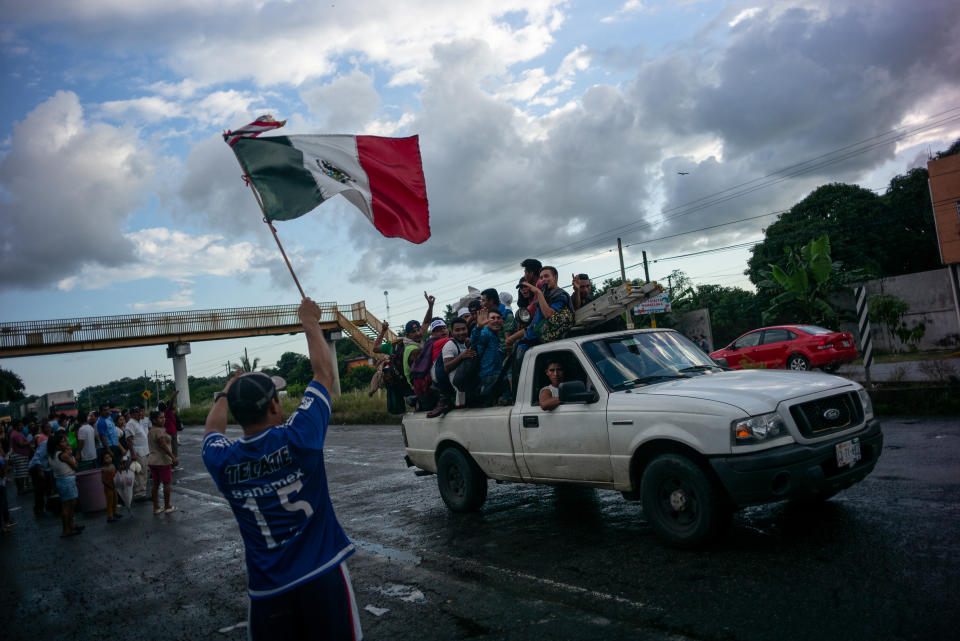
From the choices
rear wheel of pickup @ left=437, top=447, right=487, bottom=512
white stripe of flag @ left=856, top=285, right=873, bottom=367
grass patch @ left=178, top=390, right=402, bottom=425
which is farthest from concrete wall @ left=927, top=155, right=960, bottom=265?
rear wheel of pickup @ left=437, top=447, right=487, bottom=512

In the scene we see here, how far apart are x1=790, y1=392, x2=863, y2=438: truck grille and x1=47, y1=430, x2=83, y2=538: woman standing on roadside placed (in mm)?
10745

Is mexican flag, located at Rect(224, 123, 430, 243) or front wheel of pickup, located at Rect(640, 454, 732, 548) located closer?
front wheel of pickup, located at Rect(640, 454, 732, 548)

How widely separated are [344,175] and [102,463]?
11.6 m

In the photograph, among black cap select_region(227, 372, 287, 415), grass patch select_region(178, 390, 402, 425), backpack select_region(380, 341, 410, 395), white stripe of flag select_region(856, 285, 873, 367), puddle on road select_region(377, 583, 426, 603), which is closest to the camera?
black cap select_region(227, 372, 287, 415)

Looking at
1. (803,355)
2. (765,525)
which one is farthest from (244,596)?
(803,355)

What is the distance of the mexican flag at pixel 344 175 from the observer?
5508mm

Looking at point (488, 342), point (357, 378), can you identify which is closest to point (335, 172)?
point (488, 342)

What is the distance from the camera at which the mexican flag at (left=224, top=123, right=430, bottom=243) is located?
5508 mm

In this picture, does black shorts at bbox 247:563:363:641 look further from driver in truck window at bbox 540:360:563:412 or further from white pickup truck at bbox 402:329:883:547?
driver in truck window at bbox 540:360:563:412

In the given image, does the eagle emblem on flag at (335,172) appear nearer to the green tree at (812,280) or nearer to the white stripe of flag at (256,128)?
the white stripe of flag at (256,128)

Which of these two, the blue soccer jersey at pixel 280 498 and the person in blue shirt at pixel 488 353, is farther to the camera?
the person in blue shirt at pixel 488 353

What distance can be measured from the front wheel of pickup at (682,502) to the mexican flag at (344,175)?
320cm

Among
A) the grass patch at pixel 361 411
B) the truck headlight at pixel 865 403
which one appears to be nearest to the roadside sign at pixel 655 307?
the grass patch at pixel 361 411

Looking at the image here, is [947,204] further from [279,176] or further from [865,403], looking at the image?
[279,176]
